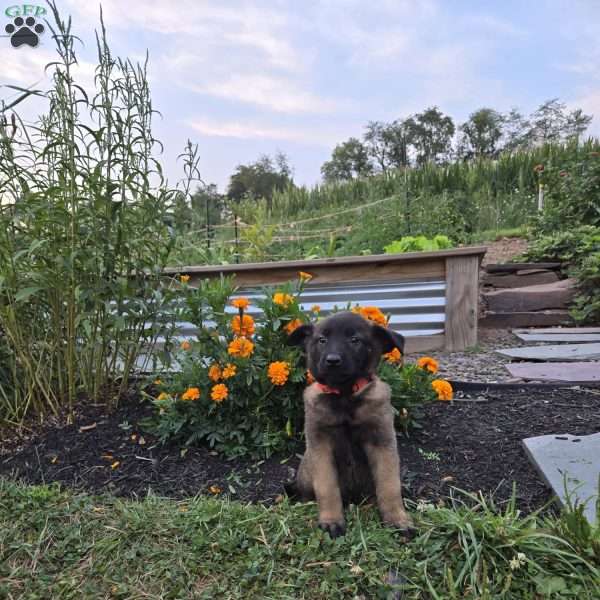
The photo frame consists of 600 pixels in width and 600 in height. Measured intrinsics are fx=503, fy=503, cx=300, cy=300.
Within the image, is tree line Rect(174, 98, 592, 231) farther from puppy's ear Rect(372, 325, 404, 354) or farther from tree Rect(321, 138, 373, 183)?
puppy's ear Rect(372, 325, 404, 354)

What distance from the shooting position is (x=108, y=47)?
2.75 metres

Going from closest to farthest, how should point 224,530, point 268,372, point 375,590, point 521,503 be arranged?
point 375,590, point 224,530, point 521,503, point 268,372

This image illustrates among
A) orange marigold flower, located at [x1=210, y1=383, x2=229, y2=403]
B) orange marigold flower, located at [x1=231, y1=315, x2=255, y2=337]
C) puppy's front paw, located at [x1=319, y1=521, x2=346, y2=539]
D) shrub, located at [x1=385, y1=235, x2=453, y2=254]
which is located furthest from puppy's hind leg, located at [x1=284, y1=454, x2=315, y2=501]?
shrub, located at [x1=385, y1=235, x2=453, y2=254]

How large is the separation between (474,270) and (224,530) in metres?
3.60

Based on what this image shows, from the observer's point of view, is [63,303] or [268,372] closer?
[268,372]

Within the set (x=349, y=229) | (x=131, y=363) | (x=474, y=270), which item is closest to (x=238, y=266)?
(x=131, y=363)

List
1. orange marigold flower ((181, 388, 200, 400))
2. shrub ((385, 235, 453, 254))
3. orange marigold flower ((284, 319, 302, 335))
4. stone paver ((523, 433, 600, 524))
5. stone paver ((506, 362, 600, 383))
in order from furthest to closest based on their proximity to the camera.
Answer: shrub ((385, 235, 453, 254)) < stone paver ((506, 362, 600, 383)) < orange marigold flower ((284, 319, 302, 335)) < orange marigold flower ((181, 388, 200, 400)) < stone paver ((523, 433, 600, 524))

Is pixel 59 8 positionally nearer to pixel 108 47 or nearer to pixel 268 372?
pixel 108 47

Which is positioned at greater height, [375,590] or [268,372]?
[268,372]

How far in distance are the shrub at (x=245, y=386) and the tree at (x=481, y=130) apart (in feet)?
120

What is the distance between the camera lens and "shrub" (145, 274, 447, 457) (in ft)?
8.82

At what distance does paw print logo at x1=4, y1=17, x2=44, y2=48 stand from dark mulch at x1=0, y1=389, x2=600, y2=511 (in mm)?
2153

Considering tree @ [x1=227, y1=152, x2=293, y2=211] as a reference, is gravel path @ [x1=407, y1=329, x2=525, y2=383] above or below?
below

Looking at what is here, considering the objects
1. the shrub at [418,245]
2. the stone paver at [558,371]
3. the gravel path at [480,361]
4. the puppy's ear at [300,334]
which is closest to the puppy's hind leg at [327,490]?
the puppy's ear at [300,334]
